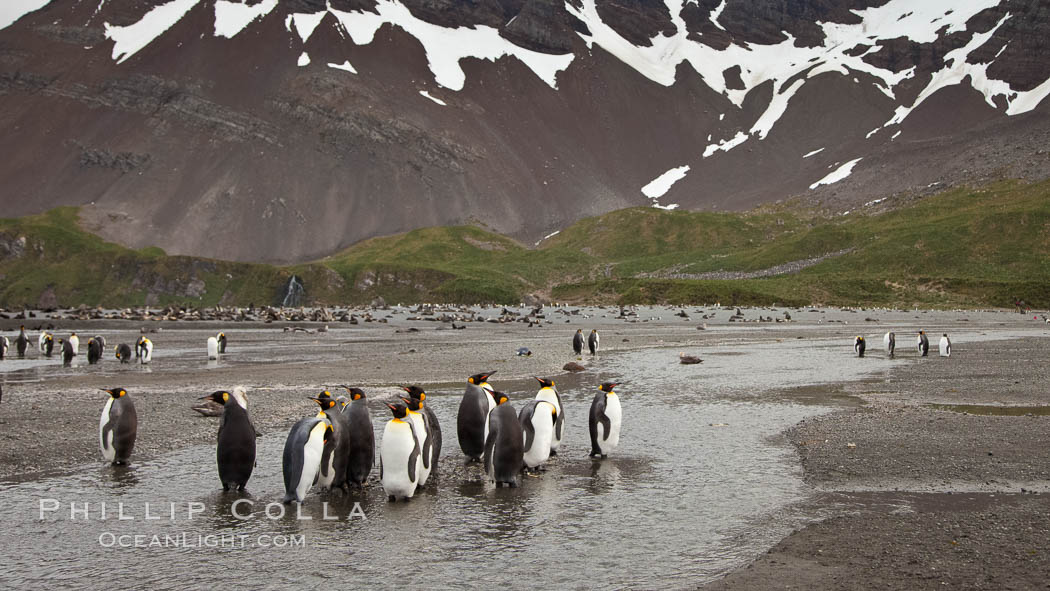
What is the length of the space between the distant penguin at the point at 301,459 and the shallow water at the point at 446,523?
265 millimetres

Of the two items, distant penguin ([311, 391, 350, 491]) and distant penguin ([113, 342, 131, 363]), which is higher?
distant penguin ([113, 342, 131, 363])

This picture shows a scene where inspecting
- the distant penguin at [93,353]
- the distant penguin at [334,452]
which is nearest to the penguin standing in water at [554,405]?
the distant penguin at [334,452]

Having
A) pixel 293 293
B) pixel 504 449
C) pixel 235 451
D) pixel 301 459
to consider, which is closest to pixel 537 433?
pixel 504 449

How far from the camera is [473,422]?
39.8 ft

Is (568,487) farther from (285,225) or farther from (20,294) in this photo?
(285,225)

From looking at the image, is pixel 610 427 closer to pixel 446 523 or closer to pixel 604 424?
pixel 604 424

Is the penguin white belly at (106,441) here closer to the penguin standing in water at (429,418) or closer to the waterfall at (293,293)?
the penguin standing in water at (429,418)

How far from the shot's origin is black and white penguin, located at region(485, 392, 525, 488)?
1041 centimetres

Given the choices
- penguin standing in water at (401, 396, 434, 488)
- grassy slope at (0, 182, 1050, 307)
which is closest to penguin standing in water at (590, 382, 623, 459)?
penguin standing in water at (401, 396, 434, 488)

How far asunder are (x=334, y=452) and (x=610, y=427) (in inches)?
163

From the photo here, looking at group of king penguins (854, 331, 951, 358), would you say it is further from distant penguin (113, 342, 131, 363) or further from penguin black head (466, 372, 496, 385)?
distant penguin (113, 342, 131, 363)

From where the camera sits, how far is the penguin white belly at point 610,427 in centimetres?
1206

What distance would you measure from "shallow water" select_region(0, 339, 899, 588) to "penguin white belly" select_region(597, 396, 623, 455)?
254 millimetres

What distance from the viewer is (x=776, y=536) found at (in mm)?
8008
